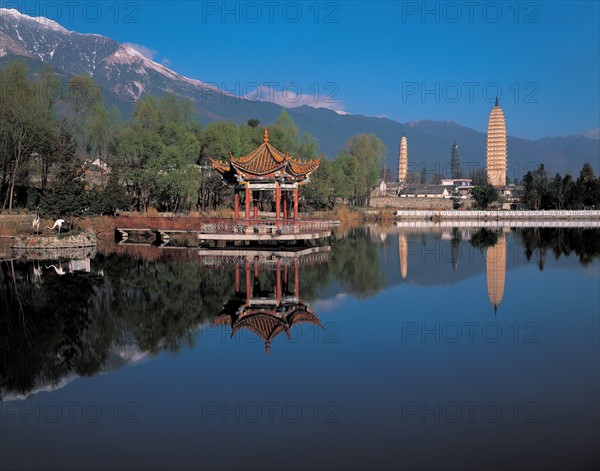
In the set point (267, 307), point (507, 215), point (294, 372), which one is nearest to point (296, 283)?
point (267, 307)

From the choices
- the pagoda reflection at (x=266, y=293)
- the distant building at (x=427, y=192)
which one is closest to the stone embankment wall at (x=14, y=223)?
the pagoda reflection at (x=266, y=293)

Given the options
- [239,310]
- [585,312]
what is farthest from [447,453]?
[585,312]

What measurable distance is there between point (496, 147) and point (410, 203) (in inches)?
2385

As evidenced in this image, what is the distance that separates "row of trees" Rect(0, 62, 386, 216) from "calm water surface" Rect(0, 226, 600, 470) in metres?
18.3

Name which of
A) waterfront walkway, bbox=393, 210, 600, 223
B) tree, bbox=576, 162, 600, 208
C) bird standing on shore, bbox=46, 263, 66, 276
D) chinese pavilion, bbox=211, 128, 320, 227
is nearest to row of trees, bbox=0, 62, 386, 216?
chinese pavilion, bbox=211, 128, 320, 227

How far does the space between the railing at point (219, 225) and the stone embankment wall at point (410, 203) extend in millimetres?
55006

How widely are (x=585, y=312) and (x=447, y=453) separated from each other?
10936 mm

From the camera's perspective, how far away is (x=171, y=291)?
2055cm

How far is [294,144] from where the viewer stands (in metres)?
64.1

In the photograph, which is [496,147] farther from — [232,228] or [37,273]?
[37,273]

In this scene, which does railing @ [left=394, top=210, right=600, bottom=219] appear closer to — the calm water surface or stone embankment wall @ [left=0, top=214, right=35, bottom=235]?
stone embankment wall @ [left=0, top=214, right=35, bottom=235]

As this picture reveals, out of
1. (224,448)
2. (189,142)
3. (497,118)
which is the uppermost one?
(497,118)

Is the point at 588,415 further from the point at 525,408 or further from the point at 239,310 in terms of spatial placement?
the point at 239,310

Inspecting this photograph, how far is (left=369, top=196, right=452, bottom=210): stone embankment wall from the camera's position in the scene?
9650cm
